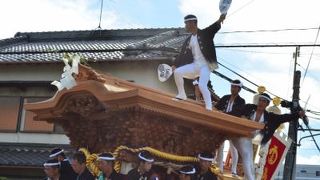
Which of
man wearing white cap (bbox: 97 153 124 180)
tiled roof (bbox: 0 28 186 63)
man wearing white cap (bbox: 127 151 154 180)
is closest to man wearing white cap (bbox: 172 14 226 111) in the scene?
man wearing white cap (bbox: 127 151 154 180)

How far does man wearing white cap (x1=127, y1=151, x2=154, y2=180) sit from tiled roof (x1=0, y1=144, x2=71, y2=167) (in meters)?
8.19

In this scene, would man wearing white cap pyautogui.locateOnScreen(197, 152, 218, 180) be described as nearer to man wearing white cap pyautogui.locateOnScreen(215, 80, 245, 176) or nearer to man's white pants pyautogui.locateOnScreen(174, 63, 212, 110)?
man's white pants pyautogui.locateOnScreen(174, 63, 212, 110)

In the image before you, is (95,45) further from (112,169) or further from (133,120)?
(112,169)

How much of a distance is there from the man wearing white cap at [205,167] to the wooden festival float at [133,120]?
0.26 metres

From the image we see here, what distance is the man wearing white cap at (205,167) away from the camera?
6.75m

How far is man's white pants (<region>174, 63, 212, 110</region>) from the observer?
7.42 meters

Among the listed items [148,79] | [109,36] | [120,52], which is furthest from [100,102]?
[109,36]

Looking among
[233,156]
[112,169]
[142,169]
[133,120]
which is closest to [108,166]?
[112,169]

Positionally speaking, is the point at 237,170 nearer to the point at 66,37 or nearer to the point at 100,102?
the point at 100,102

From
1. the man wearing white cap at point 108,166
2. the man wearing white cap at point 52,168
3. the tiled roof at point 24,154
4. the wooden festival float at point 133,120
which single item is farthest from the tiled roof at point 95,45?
the man wearing white cap at point 108,166

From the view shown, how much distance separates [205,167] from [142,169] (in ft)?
2.76

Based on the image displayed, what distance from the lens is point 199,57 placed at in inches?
295

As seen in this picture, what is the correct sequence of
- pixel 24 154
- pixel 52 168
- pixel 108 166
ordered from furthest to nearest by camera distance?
pixel 24 154 < pixel 52 168 < pixel 108 166

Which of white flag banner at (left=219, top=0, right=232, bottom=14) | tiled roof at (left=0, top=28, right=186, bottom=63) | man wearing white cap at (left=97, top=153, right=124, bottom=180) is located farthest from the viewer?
tiled roof at (left=0, top=28, right=186, bottom=63)
